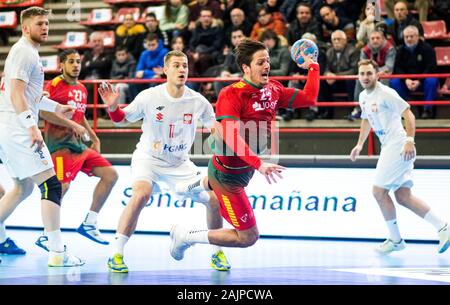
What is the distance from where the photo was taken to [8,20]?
61.3 ft

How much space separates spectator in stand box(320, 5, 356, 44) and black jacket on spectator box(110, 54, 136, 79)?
3.48 metres

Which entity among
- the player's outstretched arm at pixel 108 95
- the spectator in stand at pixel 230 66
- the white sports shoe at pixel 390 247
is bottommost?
the white sports shoe at pixel 390 247

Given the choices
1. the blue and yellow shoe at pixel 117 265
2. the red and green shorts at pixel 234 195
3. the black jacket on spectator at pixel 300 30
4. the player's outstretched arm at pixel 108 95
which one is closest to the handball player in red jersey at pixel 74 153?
the blue and yellow shoe at pixel 117 265

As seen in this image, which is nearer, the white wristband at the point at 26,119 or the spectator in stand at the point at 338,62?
the white wristband at the point at 26,119

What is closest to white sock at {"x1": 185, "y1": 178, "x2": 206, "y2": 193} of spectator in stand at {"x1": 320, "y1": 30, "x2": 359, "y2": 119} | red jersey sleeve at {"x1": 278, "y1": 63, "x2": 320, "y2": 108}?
red jersey sleeve at {"x1": 278, "y1": 63, "x2": 320, "y2": 108}

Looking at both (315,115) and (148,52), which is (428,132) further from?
(148,52)

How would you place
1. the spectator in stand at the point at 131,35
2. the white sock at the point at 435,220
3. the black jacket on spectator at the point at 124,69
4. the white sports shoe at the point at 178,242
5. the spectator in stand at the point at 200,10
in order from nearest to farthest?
1. the white sports shoe at the point at 178,242
2. the white sock at the point at 435,220
3. the black jacket on spectator at the point at 124,69
4. the spectator in stand at the point at 200,10
5. the spectator in stand at the point at 131,35

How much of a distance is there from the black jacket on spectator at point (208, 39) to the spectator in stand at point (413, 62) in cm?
335

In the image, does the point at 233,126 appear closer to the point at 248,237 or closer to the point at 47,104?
the point at 248,237

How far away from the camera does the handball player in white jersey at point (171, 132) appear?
8.66 meters

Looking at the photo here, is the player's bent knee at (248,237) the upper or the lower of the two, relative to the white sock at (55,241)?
upper

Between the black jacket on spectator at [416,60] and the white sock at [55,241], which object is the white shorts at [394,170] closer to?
the black jacket on spectator at [416,60]

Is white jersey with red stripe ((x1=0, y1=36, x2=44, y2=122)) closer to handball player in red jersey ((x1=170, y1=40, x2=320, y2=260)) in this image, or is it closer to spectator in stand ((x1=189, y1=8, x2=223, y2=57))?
handball player in red jersey ((x1=170, y1=40, x2=320, y2=260))
